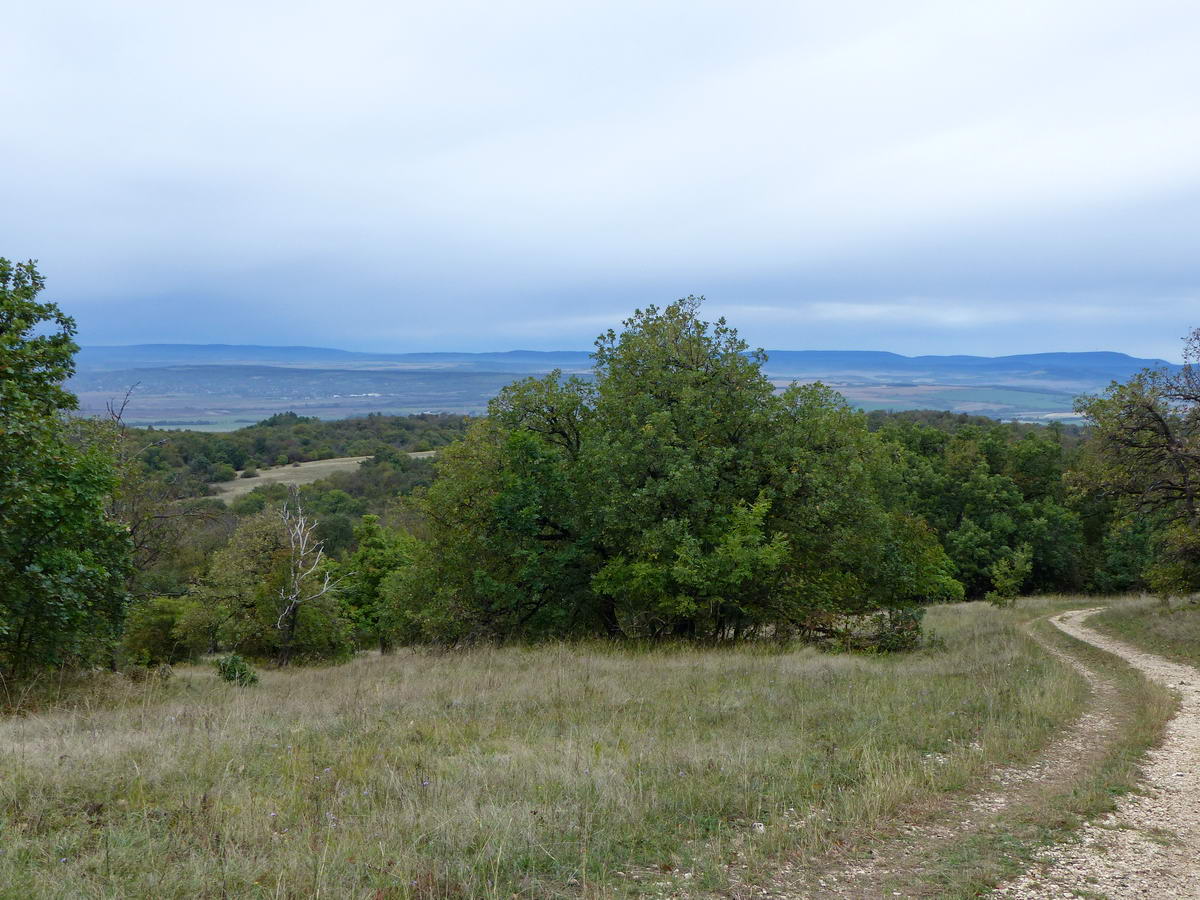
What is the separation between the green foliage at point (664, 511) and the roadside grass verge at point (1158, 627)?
4.88 metres

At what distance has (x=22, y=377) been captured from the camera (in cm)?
1198

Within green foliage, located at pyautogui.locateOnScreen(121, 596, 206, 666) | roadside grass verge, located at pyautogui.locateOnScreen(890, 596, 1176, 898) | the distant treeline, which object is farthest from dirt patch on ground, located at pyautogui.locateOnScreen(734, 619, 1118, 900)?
the distant treeline

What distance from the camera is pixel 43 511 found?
11.9 meters

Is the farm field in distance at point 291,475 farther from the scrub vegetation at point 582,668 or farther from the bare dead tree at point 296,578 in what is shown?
the bare dead tree at point 296,578

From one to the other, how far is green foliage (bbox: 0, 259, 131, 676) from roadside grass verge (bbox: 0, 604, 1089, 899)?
2122 mm

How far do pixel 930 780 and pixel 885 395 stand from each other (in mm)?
186790

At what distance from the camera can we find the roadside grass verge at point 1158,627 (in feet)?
56.7

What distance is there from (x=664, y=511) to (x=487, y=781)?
41.8 ft

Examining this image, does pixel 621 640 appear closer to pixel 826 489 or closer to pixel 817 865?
pixel 826 489

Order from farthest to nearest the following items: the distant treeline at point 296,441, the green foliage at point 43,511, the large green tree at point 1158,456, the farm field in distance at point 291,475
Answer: the distant treeline at point 296,441, the farm field in distance at point 291,475, the large green tree at point 1158,456, the green foliage at point 43,511

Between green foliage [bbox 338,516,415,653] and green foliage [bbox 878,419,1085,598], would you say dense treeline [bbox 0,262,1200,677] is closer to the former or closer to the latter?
green foliage [bbox 338,516,415,653]

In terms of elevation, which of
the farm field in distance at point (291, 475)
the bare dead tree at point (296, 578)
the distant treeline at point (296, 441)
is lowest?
the farm field in distance at point (291, 475)

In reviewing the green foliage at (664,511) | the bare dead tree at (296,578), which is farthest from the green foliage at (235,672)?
the green foliage at (664,511)

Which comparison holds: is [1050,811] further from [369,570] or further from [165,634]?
[165,634]
